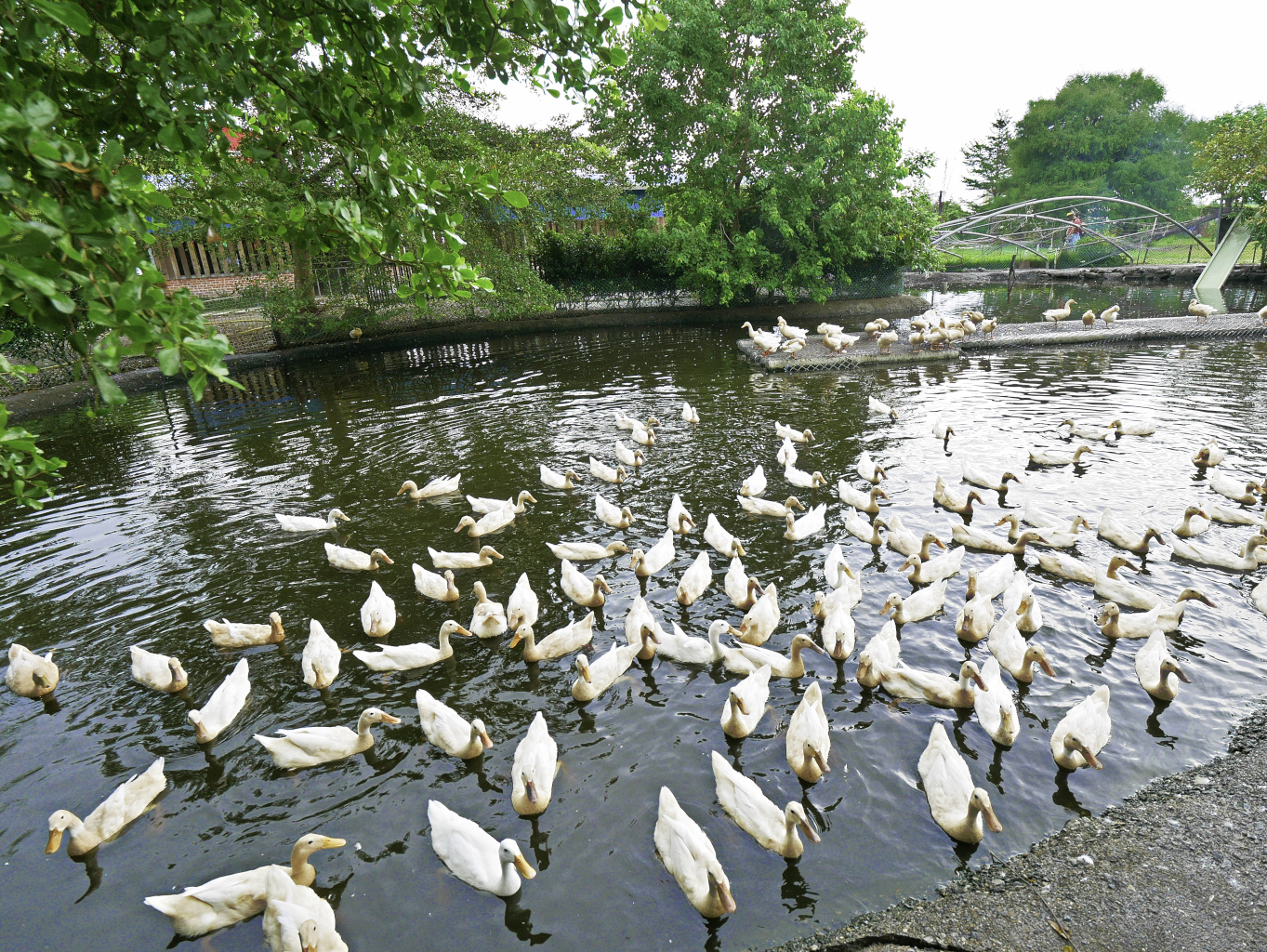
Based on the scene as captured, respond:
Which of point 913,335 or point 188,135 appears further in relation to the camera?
point 913,335

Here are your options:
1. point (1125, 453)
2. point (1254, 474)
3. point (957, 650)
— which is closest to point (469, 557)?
point (957, 650)

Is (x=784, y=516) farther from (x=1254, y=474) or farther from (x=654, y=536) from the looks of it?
(x=1254, y=474)

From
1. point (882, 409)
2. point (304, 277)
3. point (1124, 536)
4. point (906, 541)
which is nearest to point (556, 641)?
point (906, 541)

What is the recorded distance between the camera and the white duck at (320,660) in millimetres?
6438

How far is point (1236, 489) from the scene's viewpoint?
9422 millimetres

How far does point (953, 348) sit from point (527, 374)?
43.1ft

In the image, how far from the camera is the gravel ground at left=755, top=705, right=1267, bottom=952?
13.1 ft

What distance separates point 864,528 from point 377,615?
6.24 metres

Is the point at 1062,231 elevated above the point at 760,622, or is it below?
above

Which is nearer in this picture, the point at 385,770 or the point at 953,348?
the point at 385,770

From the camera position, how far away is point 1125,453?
38.6ft

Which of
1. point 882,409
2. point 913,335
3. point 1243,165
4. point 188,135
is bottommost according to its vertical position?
point 882,409

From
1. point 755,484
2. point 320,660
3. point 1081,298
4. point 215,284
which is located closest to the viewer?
point 320,660

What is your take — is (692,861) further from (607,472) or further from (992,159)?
(992,159)
